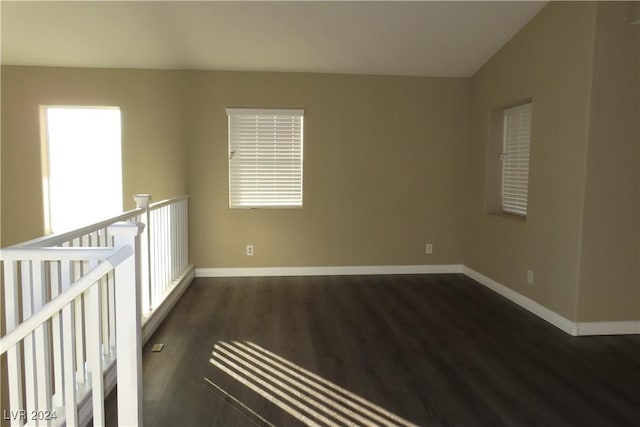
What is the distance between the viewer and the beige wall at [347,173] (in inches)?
193

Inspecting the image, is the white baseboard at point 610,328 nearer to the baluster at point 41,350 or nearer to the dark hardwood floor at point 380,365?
the dark hardwood floor at point 380,365

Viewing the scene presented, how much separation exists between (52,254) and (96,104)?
3.58 m

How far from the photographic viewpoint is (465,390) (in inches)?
99.2

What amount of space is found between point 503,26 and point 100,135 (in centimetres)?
437

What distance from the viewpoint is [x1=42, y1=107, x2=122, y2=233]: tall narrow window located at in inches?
186

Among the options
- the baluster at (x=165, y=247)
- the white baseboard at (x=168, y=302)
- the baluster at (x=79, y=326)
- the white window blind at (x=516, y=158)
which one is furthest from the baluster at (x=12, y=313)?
the white window blind at (x=516, y=158)

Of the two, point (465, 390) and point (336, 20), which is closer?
point (465, 390)

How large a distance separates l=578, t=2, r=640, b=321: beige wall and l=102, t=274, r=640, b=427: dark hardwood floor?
0.34 m

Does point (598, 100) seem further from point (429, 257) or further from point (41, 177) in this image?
point (41, 177)

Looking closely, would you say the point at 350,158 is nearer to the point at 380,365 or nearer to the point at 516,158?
the point at 516,158

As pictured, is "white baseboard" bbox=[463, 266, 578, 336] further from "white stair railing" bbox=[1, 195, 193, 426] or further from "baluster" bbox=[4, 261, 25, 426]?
"baluster" bbox=[4, 261, 25, 426]

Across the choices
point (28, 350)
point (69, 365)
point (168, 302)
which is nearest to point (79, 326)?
point (28, 350)

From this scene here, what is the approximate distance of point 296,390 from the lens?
8.29 ft

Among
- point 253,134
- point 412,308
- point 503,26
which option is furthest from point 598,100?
point 253,134
